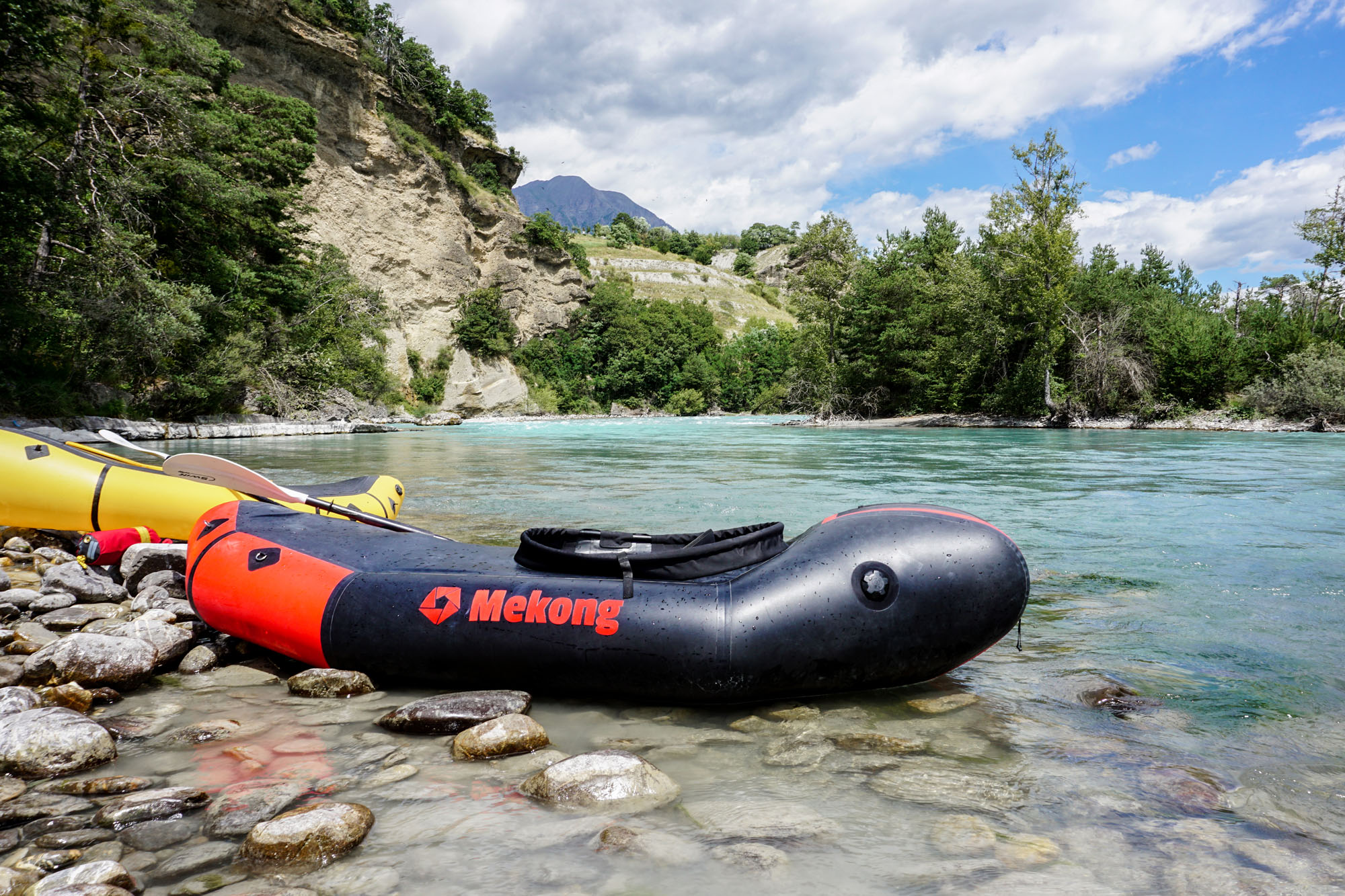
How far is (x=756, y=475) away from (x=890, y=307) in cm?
2695

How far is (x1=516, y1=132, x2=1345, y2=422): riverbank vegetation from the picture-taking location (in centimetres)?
2659

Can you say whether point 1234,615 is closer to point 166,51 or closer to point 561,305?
point 166,51

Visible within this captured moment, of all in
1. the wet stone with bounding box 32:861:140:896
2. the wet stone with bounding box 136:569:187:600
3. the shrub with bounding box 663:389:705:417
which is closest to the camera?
the wet stone with bounding box 32:861:140:896

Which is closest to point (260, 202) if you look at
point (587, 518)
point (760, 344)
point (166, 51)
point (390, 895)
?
point (166, 51)

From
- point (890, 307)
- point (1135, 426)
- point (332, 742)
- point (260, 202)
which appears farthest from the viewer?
point (890, 307)

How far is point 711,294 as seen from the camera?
2950 inches

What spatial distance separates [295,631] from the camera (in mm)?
3082

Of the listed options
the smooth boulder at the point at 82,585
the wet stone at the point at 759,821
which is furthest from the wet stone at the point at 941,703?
the smooth boulder at the point at 82,585

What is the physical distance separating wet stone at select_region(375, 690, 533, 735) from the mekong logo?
1.00 feet

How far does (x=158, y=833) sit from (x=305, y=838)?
0.43 m

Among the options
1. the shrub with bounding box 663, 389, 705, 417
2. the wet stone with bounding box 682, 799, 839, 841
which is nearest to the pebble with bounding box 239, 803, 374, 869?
the wet stone with bounding box 682, 799, 839, 841

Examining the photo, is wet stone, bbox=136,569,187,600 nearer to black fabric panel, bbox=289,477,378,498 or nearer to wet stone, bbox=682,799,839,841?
black fabric panel, bbox=289,477,378,498

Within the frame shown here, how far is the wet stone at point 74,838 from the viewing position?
179 cm

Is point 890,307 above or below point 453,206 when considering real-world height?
below
